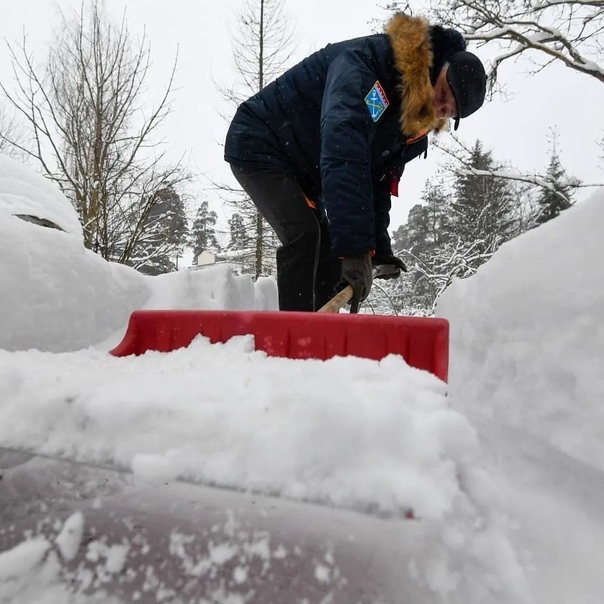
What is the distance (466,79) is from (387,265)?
93 centimetres

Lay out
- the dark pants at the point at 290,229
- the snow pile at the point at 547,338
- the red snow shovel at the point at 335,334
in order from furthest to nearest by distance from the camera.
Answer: the dark pants at the point at 290,229, the red snow shovel at the point at 335,334, the snow pile at the point at 547,338

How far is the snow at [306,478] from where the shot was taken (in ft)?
1.99

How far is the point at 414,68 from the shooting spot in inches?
66.5

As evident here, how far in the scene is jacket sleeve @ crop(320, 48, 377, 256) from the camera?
1.59 m

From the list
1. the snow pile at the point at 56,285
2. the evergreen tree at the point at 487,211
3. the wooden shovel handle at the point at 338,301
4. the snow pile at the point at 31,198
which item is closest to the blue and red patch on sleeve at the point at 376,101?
the wooden shovel handle at the point at 338,301

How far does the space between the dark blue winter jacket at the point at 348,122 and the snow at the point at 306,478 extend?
75cm

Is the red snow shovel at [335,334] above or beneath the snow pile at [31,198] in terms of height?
beneath

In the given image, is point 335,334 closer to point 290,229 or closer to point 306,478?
point 306,478

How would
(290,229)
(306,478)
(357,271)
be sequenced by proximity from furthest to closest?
(290,229)
(357,271)
(306,478)

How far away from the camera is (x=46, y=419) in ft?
2.56

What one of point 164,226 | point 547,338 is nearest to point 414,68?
point 547,338

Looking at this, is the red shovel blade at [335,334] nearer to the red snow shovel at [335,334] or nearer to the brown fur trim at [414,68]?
the red snow shovel at [335,334]

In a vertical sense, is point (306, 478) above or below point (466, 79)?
below

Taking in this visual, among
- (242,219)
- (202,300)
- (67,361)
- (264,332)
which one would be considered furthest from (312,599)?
(242,219)
